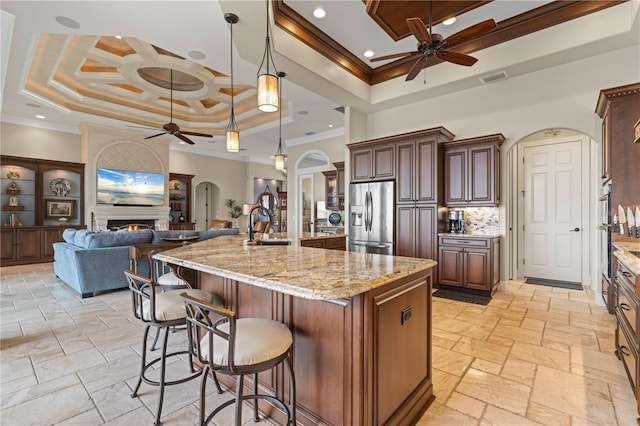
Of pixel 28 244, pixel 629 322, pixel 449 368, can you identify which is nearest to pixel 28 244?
pixel 28 244

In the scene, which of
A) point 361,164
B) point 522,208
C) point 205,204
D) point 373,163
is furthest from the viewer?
point 205,204

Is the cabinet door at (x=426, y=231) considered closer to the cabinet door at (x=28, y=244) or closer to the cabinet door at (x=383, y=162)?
the cabinet door at (x=383, y=162)

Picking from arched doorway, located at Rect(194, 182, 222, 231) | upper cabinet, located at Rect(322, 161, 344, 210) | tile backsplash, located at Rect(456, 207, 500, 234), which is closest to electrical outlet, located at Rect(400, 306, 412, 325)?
tile backsplash, located at Rect(456, 207, 500, 234)

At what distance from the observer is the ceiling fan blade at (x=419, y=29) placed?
2861 millimetres

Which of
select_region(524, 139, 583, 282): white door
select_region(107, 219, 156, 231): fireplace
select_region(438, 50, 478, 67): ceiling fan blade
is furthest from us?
→ select_region(107, 219, 156, 231): fireplace

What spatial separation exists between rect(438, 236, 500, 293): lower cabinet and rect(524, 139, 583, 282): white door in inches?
63.5

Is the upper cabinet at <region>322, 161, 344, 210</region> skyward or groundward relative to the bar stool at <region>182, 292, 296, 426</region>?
skyward

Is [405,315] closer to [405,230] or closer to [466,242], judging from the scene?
[466,242]

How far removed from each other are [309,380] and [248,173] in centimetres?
1092

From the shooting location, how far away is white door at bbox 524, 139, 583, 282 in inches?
209

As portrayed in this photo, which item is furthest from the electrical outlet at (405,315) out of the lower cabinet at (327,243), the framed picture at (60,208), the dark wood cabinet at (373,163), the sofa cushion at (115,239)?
the framed picture at (60,208)

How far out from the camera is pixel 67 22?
3.64 meters

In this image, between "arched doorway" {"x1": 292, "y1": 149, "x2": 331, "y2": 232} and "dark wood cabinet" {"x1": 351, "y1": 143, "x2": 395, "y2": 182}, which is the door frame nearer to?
"dark wood cabinet" {"x1": 351, "y1": 143, "x2": 395, "y2": 182}

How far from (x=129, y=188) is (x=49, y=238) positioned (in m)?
2.06
